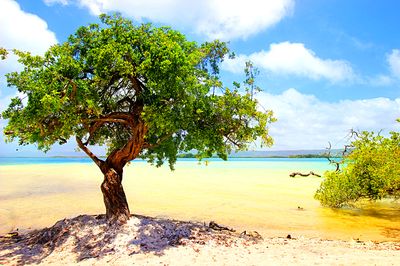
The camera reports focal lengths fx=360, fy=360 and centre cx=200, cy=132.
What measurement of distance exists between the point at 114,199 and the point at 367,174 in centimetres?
1509

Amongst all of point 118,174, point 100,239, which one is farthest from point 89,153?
point 100,239

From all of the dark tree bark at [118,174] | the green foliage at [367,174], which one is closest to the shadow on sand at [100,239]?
the dark tree bark at [118,174]

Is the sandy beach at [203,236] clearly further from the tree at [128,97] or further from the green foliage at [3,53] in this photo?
the green foliage at [3,53]

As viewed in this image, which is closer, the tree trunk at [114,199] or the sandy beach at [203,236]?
the sandy beach at [203,236]

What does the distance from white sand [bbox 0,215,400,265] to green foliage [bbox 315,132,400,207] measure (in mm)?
6683

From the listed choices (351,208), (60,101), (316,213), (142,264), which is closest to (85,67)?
(60,101)

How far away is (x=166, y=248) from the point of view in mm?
11844

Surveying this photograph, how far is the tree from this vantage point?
11164 millimetres

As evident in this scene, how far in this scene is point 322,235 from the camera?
15.6 meters

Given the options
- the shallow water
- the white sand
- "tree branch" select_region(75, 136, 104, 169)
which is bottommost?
the shallow water

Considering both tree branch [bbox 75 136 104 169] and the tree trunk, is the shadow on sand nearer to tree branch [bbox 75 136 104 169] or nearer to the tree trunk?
the tree trunk

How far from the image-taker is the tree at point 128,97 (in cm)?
1116

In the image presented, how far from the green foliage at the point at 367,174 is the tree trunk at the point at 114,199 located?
1364cm

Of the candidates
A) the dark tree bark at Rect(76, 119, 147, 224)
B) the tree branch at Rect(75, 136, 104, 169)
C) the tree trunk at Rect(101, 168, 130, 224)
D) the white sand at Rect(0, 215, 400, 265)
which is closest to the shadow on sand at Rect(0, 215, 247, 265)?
the white sand at Rect(0, 215, 400, 265)
